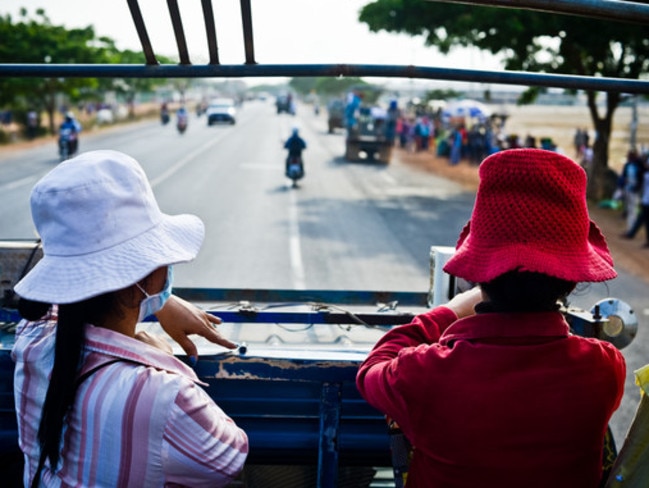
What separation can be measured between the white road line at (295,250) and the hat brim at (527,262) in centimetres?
545

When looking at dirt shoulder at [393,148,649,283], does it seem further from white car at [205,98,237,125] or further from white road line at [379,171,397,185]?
white car at [205,98,237,125]

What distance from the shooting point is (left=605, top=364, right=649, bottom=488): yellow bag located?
1.52m

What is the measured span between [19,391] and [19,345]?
0.32 ft

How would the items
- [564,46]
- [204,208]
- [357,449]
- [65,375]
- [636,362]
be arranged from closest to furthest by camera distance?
[65,375] → [357,449] → [636,362] → [204,208] → [564,46]

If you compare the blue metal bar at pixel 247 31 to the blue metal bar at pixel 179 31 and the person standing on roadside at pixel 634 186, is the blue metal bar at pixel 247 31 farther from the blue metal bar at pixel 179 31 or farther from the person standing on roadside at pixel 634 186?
the person standing on roadside at pixel 634 186

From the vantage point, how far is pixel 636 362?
605 cm

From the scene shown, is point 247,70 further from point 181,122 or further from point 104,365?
point 181,122

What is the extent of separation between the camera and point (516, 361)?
1386mm

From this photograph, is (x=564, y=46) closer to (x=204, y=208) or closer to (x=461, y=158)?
(x=204, y=208)

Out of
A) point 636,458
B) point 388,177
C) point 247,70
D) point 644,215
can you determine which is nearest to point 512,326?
point 636,458

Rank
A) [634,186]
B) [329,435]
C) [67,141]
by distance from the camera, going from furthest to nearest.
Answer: [67,141] → [634,186] → [329,435]

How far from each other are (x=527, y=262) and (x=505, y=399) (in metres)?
0.27

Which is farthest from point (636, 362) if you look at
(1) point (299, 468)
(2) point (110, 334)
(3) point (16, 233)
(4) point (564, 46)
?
(4) point (564, 46)

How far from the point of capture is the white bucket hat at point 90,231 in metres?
1.34
